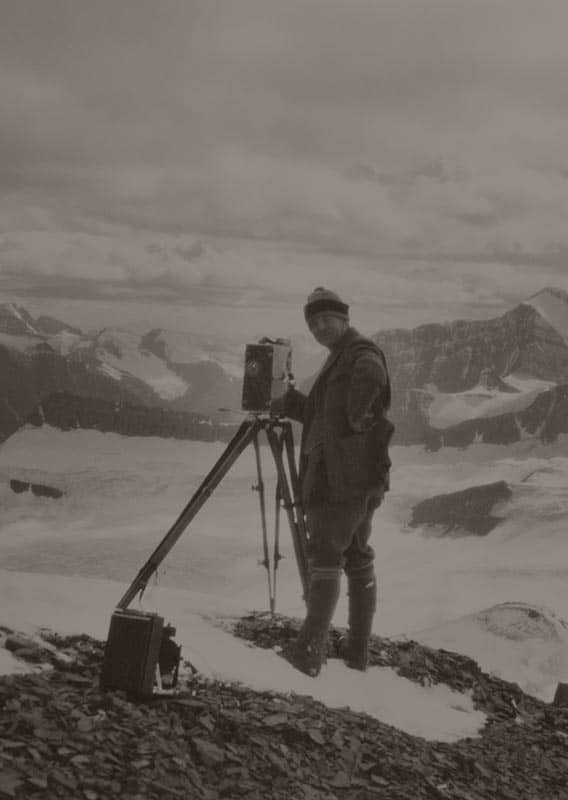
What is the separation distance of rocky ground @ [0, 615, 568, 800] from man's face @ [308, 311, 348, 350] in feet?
6.70

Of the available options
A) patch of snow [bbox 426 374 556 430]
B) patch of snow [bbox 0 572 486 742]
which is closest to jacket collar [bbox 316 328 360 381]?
patch of snow [bbox 0 572 486 742]

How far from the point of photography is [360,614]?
16.6ft

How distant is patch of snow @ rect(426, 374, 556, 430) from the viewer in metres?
145

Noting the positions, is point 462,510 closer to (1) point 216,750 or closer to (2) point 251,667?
(2) point 251,667

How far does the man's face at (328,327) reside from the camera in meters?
4.93

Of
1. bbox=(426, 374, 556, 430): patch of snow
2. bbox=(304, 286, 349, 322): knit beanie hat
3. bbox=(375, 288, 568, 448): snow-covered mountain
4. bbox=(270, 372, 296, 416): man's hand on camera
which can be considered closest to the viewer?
bbox=(304, 286, 349, 322): knit beanie hat

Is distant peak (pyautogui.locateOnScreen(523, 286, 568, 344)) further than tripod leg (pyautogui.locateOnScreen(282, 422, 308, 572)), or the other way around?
distant peak (pyautogui.locateOnScreen(523, 286, 568, 344))

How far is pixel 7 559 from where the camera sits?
160 ft

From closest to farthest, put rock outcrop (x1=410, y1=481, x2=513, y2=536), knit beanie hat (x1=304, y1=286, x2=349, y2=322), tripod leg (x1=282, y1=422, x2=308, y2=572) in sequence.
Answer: knit beanie hat (x1=304, y1=286, x2=349, y2=322), tripod leg (x1=282, y1=422, x2=308, y2=572), rock outcrop (x1=410, y1=481, x2=513, y2=536)

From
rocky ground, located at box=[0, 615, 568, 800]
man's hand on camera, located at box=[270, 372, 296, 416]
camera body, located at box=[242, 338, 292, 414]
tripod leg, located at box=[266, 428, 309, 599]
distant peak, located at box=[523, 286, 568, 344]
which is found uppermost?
distant peak, located at box=[523, 286, 568, 344]

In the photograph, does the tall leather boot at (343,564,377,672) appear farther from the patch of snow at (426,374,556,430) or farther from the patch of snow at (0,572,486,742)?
the patch of snow at (426,374,556,430)

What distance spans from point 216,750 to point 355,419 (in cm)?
207

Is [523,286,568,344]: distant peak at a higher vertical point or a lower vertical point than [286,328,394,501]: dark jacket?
higher

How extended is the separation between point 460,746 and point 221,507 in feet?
172
